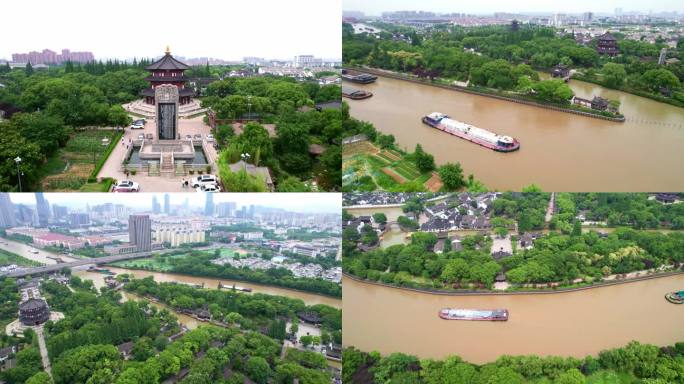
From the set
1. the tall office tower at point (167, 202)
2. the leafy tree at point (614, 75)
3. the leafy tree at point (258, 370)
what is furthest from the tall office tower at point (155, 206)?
the leafy tree at point (614, 75)

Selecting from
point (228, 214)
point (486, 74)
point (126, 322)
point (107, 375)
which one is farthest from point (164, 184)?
point (486, 74)

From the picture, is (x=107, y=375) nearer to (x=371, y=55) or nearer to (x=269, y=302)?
(x=269, y=302)

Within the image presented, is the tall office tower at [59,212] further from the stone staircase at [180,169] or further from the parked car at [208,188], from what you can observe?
the parked car at [208,188]

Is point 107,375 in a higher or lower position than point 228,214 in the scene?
lower

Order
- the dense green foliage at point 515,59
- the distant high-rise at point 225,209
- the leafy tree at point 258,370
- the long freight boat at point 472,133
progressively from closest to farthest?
the leafy tree at point 258,370, the distant high-rise at point 225,209, the long freight boat at point 472,133, the dense green foliage at point 515,59

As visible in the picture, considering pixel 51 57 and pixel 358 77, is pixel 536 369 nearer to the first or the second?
pixel 358 77

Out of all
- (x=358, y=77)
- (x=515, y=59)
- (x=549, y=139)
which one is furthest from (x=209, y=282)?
(x=515, y=59)
